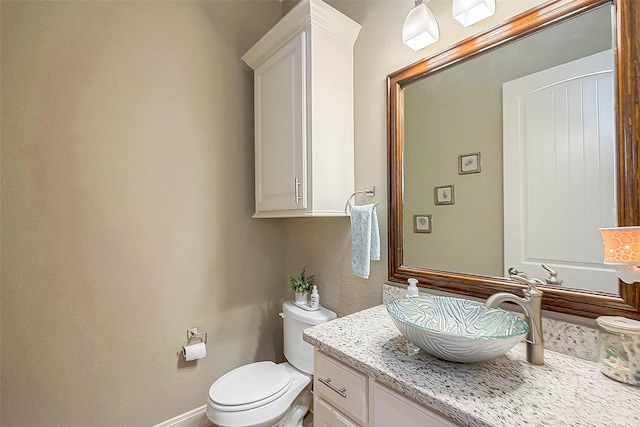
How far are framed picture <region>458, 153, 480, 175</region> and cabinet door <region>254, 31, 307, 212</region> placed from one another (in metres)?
0.69

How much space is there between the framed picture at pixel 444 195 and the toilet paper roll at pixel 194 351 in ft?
5.03

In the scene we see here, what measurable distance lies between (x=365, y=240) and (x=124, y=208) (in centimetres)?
126

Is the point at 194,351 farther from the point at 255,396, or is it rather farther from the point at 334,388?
the point at 334,388

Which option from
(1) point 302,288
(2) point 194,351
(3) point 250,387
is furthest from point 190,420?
(1) point 302,288

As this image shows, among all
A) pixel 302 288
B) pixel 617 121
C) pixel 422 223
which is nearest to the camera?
pixel 617 121

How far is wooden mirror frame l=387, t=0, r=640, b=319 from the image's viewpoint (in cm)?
76

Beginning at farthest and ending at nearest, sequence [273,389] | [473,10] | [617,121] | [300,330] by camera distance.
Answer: [300,330] < [273,389] < [473,10] < [617,121]

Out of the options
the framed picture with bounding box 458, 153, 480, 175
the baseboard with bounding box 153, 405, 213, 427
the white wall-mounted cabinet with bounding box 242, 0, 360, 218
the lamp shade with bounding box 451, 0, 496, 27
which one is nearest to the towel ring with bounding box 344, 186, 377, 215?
the white wall-mounted cabinet with bounding box 242, 0, 360, 218

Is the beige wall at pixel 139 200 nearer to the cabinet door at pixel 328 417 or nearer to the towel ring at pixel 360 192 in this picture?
the towel ring at pixel 360 192

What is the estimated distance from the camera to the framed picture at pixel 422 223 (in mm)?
1264

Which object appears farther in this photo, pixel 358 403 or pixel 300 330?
pixel 300 330

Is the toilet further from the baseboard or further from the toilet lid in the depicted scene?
the baseboard

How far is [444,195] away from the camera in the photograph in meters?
1.22

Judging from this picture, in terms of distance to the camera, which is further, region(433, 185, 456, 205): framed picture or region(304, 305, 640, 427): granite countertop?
region(433, 185, 456, 205): framed picture
